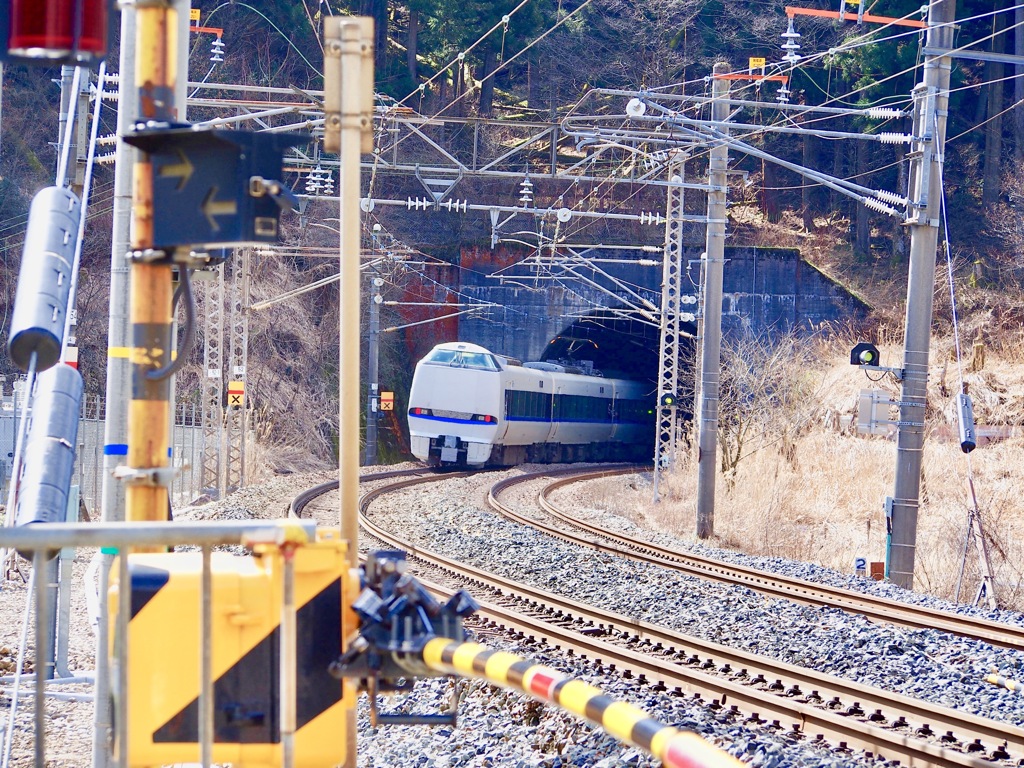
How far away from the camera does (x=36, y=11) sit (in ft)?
14.5

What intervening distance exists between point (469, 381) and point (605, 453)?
39.2 feet

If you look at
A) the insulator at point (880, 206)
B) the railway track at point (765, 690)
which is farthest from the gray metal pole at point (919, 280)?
the railway track at point (765, 690)

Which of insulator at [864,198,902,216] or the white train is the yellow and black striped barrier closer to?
insulator at [864,198,902,216]

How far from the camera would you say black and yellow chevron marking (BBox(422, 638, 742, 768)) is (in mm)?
2650

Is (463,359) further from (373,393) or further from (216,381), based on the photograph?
(216,381)

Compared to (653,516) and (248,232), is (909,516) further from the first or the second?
(248,232)

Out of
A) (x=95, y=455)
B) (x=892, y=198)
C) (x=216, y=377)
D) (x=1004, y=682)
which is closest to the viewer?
(x=1004, y=682)

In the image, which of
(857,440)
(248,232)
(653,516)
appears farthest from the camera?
(857,440)

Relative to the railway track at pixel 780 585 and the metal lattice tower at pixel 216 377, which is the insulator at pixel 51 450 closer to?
the railway track at pixel 780 585

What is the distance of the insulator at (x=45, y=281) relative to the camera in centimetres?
529

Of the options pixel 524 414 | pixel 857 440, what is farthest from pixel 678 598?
pixel 524 414

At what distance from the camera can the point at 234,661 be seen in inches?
146

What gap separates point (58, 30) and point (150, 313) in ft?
3.86

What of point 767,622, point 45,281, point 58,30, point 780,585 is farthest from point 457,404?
point 58,30
